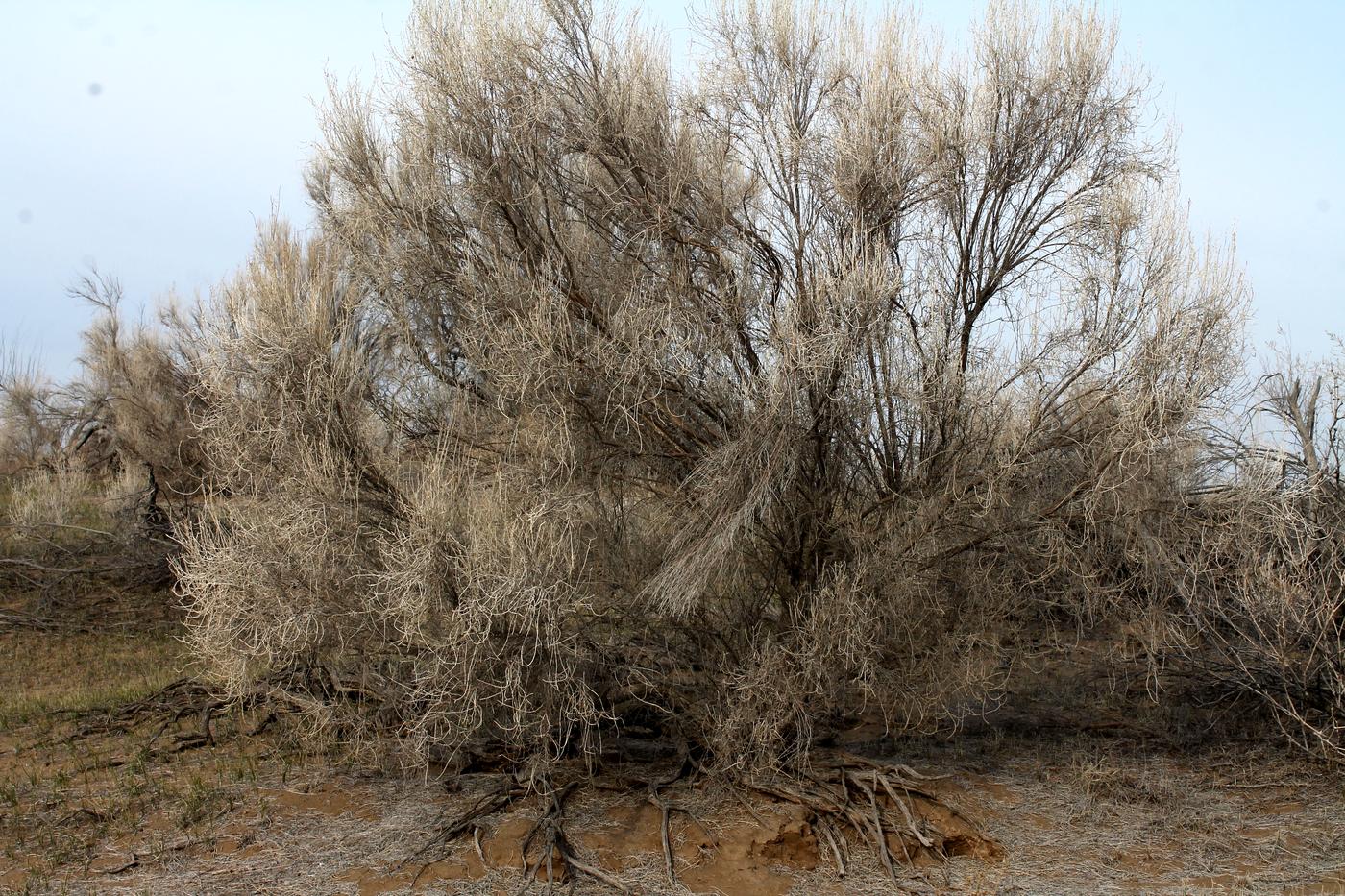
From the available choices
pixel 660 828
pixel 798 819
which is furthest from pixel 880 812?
pixel 660 828

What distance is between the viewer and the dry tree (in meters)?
6.97

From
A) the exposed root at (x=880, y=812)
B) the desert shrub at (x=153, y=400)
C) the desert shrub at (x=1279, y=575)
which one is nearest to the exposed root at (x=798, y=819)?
the exposed root at (x=880, y=812)

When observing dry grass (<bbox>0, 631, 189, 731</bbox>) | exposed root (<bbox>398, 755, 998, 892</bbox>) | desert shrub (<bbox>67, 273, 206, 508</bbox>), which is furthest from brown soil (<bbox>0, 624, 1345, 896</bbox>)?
desert shrub (<bbox>67, 273, 206, 508</bbox>)

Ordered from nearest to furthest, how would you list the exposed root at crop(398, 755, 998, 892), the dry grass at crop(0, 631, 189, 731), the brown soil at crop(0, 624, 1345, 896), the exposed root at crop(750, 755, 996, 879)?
the brown soil at crop(0, 624, 1345, 896) → the exposed root at crop(398, 755, 998, 892) → the exposed root at crop(750, 755, 996, 879) → the dry grass at crop(0, 631, 189, 731)

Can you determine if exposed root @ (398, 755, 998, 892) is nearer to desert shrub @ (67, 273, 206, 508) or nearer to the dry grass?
the dry grass

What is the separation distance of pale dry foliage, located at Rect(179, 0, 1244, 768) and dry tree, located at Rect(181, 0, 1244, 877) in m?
0.03

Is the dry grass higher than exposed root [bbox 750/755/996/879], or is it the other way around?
the dry grass

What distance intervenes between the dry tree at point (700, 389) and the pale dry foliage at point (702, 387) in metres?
0.03

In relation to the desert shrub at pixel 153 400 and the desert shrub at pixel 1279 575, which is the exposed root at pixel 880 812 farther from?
the desert shrub at pixel 153 400

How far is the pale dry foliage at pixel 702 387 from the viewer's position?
6969 millimetres

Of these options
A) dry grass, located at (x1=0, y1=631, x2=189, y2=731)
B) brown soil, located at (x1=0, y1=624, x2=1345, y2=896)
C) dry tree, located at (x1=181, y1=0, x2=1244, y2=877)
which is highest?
dry tree, located at (x1=181, y1=0, x2=1244, y2=877)

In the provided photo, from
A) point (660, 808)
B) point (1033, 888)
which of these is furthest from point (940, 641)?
point (660, 808)

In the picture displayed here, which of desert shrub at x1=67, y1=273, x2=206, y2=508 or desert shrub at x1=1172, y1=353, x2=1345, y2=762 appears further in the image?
desert shrub at x1=67, y1=273, x2=206, y2=508

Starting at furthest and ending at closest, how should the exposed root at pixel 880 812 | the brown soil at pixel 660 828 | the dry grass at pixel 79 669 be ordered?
the dry grass at pixel 79 669
the exposed root at pixel 880 812
the brown soil at pixel 660 828
